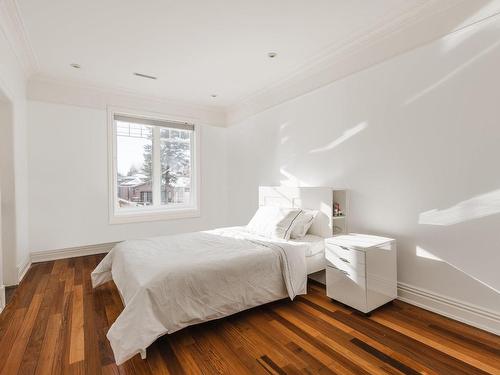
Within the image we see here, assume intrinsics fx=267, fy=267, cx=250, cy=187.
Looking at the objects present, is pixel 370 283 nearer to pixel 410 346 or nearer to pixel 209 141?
pixel 410 346

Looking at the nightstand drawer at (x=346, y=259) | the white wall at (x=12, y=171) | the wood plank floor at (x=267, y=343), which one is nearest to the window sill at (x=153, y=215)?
the white wall at (x=12, y=171)

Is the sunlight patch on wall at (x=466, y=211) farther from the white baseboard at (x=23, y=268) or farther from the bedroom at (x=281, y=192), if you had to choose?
the white baseboard at (x=23, y=268)

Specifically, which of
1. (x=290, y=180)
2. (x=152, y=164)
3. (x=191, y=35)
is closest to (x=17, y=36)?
(x=191, y=35)

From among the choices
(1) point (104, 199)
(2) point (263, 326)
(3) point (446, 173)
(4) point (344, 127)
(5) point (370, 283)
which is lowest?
(2) point (263, 326)

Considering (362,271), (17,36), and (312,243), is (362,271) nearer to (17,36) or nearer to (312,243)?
(312,243)

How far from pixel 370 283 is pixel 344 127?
1674 millimetres

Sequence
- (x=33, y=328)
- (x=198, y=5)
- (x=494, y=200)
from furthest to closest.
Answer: (x=198, y=5) < (x=33, y=328) < (x=494, y=200)

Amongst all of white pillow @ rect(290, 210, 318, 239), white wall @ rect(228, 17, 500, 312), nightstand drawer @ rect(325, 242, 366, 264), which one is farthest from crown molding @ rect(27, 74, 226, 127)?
nightstand drawer @ rect(325, 242, 366, 264)

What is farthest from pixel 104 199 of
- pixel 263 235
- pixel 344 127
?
pixel 344 127

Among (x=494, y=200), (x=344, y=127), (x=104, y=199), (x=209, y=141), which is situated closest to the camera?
(x=494, y=200)

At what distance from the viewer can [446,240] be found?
7.25 ft

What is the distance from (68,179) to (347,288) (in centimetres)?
401

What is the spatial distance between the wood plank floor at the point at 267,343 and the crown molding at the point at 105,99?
2800 millimetres

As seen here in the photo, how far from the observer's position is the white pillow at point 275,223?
2.99 m
